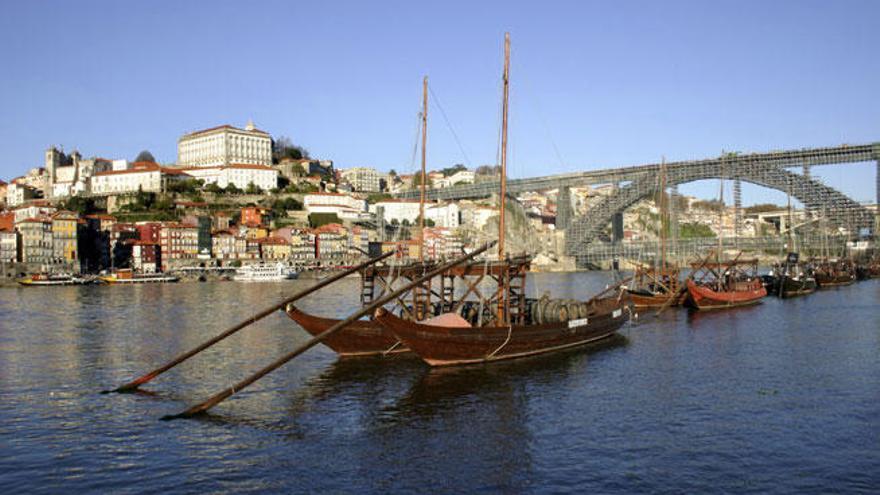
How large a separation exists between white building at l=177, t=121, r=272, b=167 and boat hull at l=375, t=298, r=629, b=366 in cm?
10898

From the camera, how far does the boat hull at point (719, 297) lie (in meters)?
42.0

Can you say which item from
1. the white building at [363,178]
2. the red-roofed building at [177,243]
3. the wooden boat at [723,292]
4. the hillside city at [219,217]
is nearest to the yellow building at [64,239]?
the hillside city at [219,217]

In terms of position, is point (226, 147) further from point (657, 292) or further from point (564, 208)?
point (657, 292)

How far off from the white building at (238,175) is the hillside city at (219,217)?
0.18 meters

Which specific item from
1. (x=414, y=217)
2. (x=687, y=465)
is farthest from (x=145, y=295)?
(x=414, y=217)

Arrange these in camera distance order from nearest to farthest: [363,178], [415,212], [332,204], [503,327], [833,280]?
[503,327]
[833,280]
[332,204]
[415,212]
[363,178]

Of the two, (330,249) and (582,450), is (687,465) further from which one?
(330,249)

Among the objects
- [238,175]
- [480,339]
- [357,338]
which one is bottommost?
[357,338]

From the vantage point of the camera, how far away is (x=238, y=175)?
4801 inches

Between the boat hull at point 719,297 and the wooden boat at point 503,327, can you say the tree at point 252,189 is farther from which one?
the wooden boat at point 503,327

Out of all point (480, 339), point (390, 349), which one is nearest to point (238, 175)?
point (390, 349)

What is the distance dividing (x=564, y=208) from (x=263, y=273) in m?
47.0

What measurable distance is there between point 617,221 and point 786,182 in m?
26.8

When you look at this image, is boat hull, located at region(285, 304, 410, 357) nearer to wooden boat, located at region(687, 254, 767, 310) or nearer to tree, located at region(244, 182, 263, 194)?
wooden boat, located at region(687, 254, 767, 310)
